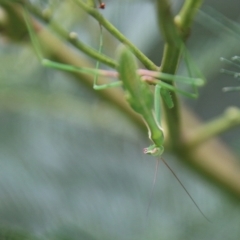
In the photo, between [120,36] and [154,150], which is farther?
[154,150]

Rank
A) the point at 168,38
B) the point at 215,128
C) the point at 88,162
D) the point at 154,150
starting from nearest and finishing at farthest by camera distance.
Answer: the point at 168,38
the point at 154,150
the point at 215,128
the point at 88,162

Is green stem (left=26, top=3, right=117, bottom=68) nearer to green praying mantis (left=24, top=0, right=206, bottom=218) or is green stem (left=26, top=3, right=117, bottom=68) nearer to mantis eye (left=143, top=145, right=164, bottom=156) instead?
green praying mantis (left=24, top=0, right=206, bottom=218)

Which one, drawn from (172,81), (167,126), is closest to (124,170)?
(167,126)

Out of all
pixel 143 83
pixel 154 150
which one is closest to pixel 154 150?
pixel 154 150

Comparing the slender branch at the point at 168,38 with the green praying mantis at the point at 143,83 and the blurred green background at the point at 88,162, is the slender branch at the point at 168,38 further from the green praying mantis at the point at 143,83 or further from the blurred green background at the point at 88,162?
the blurred green background at the point at 88,162

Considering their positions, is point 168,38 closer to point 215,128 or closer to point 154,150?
point 154,150

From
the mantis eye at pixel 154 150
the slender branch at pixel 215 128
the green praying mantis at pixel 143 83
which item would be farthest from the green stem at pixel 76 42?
the slender branch at pixel 215 128

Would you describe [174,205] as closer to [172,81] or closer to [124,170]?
[124,170]

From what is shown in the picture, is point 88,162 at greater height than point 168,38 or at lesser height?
lesser

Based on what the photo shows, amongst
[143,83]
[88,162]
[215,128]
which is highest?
[143,83]
